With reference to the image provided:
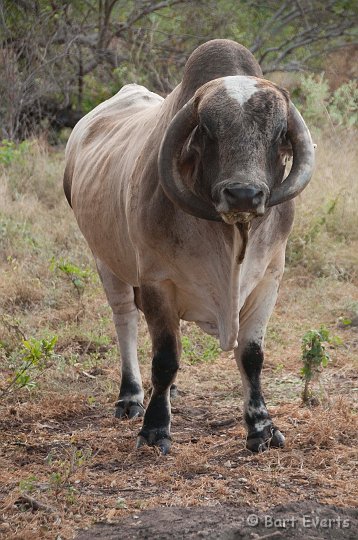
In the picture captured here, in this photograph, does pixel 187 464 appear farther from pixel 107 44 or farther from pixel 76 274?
pixel 107 44

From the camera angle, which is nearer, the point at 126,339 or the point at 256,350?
the point at 256,350

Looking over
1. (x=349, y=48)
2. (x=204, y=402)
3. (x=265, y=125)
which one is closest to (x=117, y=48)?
(x=349, y=48)

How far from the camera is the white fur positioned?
12.9 feet

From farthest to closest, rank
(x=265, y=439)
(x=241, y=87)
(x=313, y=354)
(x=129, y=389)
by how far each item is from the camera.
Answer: (x=129, y=389) < (x=313, y=354) < (x=265, y=439) < (x=241, y=87)

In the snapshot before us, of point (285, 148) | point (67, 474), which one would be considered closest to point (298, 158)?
point (285, 148)

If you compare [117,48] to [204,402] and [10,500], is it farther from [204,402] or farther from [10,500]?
[10,500]

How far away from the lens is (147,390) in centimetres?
588

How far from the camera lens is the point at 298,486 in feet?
13.4

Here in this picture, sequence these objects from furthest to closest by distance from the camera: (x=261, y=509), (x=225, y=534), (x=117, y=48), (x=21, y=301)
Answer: (x=117, y=48) < (x=21, y=301) < (x=261, y=509) < (x=225, y=534)

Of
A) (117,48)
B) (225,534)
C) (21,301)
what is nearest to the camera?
(225,534)

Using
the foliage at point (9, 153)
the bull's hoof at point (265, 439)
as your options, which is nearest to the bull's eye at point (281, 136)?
the bull's hoof at point (265, 439)

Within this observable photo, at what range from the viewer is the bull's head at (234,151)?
12.4ft

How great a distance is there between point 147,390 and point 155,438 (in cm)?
119

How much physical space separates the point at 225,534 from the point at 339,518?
17.9 inches
